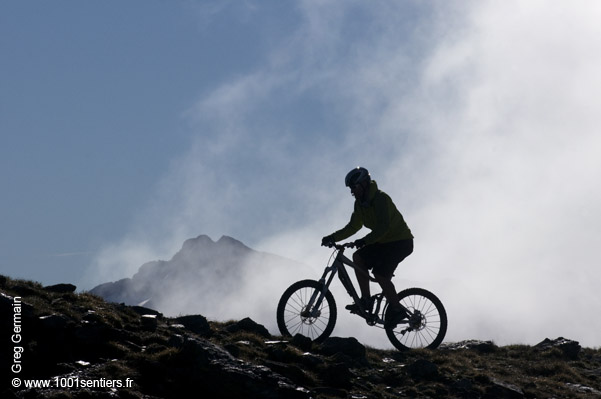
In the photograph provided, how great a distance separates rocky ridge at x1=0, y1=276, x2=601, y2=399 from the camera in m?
12.1

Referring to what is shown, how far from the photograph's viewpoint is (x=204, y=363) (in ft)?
42.1

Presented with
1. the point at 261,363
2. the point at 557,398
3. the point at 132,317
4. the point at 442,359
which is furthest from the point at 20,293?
the point at 557,398

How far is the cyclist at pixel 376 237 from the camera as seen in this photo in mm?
16172

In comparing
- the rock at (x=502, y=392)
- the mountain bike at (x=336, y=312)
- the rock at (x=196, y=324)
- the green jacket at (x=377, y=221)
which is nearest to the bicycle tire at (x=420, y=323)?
the mountain bike at (x=336, y=312)

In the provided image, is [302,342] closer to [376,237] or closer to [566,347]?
[376,237]

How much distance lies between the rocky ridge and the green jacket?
260 cm

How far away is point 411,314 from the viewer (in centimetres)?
1688

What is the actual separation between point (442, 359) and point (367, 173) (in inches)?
190

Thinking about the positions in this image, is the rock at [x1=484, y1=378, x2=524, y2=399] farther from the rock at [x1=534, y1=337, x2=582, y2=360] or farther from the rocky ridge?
the rock at [x1=534, y1=337, x2=582, y2=360]

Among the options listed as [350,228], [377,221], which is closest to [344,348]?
[350,228]

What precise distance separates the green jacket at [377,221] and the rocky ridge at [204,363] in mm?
Answer: 2601

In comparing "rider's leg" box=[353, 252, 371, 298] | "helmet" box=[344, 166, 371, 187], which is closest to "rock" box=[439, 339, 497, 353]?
"rider's leg" box=[353, 252, 371, 298]

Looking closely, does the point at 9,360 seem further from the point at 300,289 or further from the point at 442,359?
the point at 442,359

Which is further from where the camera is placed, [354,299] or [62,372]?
[354,299]
